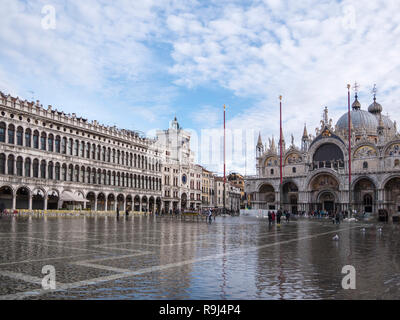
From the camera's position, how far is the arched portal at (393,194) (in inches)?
2456

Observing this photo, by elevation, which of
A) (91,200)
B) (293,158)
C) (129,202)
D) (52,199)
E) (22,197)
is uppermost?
(293,158)

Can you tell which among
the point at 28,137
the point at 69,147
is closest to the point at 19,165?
the point at 28,137

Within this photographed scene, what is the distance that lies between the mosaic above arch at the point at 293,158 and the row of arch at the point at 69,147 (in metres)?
27.8

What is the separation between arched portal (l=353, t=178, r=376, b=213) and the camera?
64.9m

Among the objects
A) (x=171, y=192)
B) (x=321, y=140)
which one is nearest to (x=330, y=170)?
(x=321, y=140)

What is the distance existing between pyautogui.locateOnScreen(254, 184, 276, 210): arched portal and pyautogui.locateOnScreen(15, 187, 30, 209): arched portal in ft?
159

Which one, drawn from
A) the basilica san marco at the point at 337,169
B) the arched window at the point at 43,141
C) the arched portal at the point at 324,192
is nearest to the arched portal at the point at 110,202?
the arched window at the point at 43,141

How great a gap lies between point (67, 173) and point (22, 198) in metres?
7.21

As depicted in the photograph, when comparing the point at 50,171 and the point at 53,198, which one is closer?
the point at 50,171

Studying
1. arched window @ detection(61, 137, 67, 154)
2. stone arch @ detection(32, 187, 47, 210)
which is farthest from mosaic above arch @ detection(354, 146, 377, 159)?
stone arch @ detection(32, 187, 47, 210)

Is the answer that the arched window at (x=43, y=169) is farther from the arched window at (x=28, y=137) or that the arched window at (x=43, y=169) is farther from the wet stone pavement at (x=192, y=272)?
the wet stone pavement at (x=192, y=272)

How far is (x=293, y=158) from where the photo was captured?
76812mm

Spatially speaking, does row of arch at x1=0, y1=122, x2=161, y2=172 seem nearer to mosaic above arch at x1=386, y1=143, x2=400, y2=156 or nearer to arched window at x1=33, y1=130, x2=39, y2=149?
arched window at x1=33, y1=130, x2=39, y2=149

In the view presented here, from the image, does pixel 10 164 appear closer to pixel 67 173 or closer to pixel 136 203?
pixel 67 173
